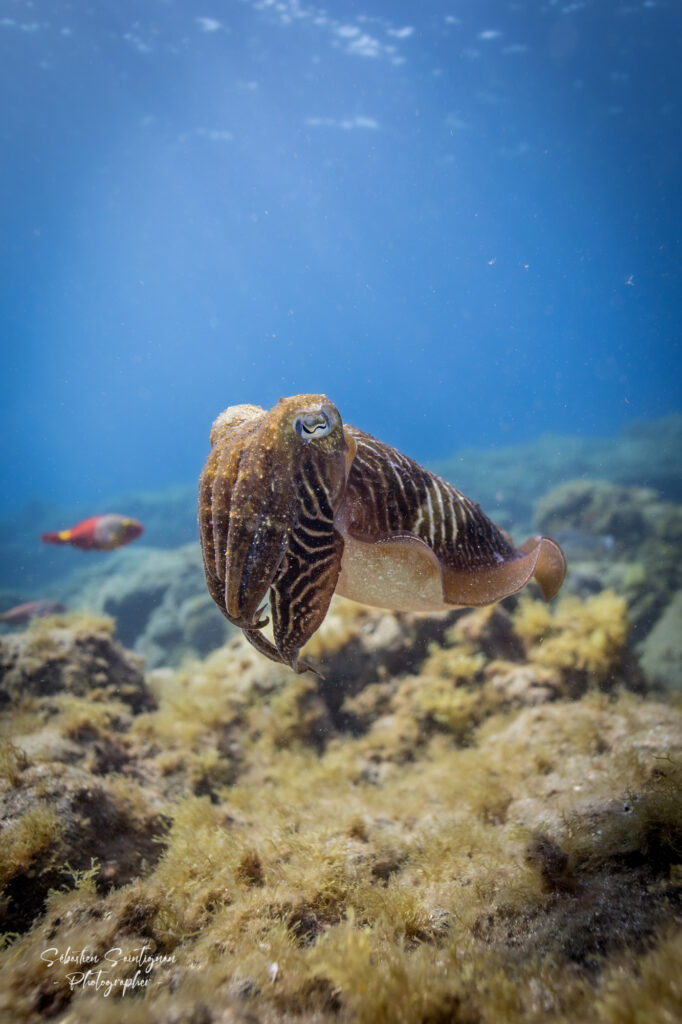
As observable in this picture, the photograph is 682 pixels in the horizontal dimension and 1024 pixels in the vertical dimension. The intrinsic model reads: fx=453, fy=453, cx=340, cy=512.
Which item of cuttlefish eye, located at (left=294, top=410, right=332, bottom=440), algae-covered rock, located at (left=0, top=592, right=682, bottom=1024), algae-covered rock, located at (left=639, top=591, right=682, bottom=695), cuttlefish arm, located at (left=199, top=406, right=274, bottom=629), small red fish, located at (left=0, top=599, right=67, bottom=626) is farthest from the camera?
small red fish, located at (left=0, top=599, right=67, bottom=626)

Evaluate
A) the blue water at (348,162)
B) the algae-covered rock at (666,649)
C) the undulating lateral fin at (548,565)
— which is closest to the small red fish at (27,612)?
the blue water at (348,162)

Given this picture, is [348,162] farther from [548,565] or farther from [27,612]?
[548,565]

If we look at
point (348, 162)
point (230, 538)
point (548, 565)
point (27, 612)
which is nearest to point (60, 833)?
point (230, 538)

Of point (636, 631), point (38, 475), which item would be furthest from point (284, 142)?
point (38, 475)

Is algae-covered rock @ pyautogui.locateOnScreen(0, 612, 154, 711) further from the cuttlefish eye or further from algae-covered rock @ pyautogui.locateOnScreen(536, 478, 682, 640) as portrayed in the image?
algae-covered rock @ pyautogui.locateOnScreen(536, 478, 682, 640)

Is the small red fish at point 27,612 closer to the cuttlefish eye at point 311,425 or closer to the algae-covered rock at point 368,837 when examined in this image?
the algae-covered rock at point 368,837

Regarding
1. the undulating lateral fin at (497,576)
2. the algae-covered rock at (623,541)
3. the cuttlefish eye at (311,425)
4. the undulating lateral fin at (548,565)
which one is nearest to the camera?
the cuttlefish eye at (311,425)

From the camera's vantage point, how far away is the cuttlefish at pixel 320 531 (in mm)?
1894

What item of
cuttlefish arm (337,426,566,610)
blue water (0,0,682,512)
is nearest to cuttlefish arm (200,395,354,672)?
cuttlefish arm (337,426,566,610)

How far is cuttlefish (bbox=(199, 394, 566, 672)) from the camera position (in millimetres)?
1894

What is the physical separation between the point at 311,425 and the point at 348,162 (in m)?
47.1

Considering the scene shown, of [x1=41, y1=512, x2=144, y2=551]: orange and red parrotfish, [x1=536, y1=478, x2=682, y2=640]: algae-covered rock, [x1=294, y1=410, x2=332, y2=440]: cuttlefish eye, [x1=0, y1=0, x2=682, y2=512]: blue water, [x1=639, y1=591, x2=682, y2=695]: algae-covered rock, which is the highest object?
[x1=0, y1=0, x2=682, y2=512]: blue water

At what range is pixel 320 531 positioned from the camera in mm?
2084

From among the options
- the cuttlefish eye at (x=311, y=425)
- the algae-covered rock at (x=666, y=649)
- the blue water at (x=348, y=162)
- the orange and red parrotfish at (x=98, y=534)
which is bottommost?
the orange and red parrotfish at (x=98, y=534)
